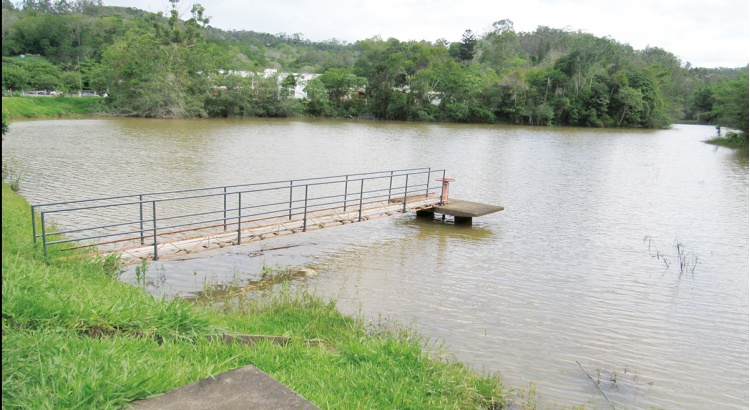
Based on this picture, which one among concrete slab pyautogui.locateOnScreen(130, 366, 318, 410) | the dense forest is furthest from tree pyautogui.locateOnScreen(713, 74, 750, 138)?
concrete slab pyautogui.locateOnScreen(130, 366, 318, 410)

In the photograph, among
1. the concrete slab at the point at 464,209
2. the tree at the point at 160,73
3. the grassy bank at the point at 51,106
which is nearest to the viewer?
the concrete slab at the point at 464,209

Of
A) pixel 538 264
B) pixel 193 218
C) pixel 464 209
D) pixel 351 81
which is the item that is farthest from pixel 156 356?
pixel 351 81

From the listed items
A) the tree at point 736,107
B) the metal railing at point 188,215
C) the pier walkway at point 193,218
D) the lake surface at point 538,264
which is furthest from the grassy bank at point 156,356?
the tree at point 736,107

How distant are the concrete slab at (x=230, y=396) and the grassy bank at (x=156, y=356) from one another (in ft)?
0.36

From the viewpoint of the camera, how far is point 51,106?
2127 inches

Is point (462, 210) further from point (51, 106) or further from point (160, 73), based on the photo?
point (51, 106)

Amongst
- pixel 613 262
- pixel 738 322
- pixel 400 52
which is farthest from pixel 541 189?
pixel 400 52

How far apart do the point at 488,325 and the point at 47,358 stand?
667cm

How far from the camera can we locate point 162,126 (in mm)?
45688

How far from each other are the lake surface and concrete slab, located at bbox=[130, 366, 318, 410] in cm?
389

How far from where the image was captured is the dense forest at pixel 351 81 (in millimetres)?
57906

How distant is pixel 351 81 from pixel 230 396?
235 feet

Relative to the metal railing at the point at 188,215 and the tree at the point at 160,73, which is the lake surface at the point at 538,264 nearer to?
the metal railing at the point at 188,215

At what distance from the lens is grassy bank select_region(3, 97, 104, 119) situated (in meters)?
48.5
